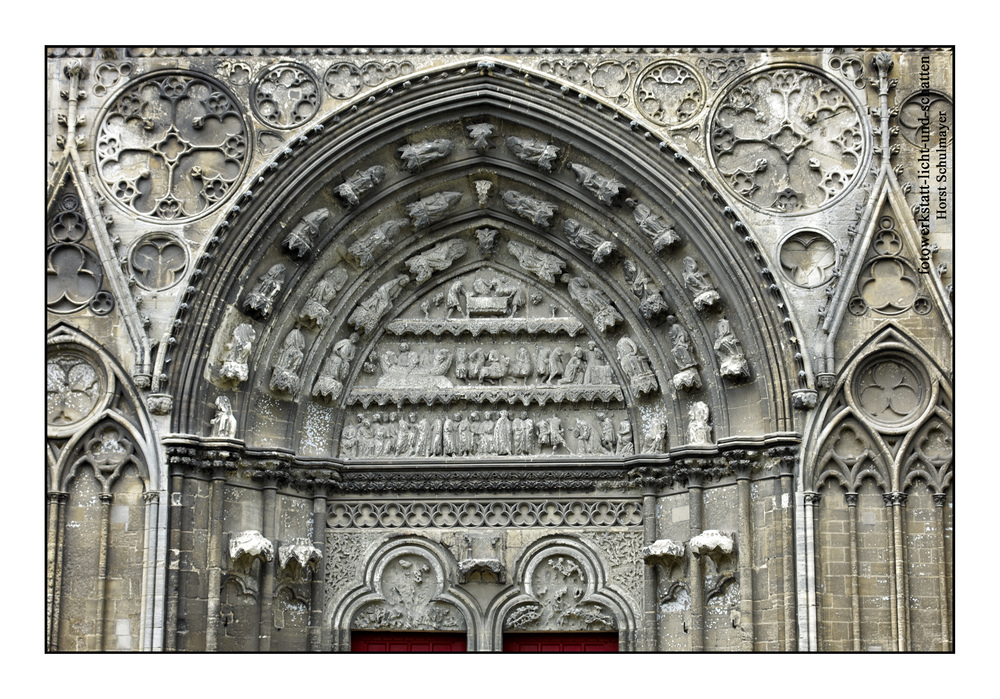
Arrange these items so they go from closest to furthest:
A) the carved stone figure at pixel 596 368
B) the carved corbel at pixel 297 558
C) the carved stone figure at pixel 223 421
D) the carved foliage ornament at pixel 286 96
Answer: the carved stone figure at pixel 223 421, the carved corbel at pixel 297 558, the carved foliage ornament at pixel 286 96, the carved stone figure at pixel 596 368

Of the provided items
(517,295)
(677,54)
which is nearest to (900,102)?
(677,54)

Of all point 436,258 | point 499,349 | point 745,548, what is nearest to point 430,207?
point 436,258

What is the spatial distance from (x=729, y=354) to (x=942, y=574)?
3094 mm

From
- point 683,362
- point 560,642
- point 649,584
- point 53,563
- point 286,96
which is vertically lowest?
point 560,642

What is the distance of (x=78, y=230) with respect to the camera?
14.9 m

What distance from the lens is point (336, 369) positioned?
16.1m

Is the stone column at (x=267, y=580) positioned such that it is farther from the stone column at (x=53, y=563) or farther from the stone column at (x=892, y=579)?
the stone column at (x=892, y=579)

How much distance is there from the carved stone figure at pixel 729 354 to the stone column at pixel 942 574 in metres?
2.33

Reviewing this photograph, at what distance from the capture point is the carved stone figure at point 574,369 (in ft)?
53.7

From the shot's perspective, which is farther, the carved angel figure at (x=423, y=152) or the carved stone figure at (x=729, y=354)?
the carved angel figure at (x=423, y=152)

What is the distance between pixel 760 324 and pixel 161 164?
21.7 feet

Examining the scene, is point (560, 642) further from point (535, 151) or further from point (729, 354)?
point (535, 151)

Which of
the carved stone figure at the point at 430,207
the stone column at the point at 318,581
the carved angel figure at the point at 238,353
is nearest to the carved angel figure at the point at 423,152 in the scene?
the carved stone figure at the point at 430,207

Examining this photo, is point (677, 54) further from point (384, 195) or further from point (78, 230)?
point (78, 230)
